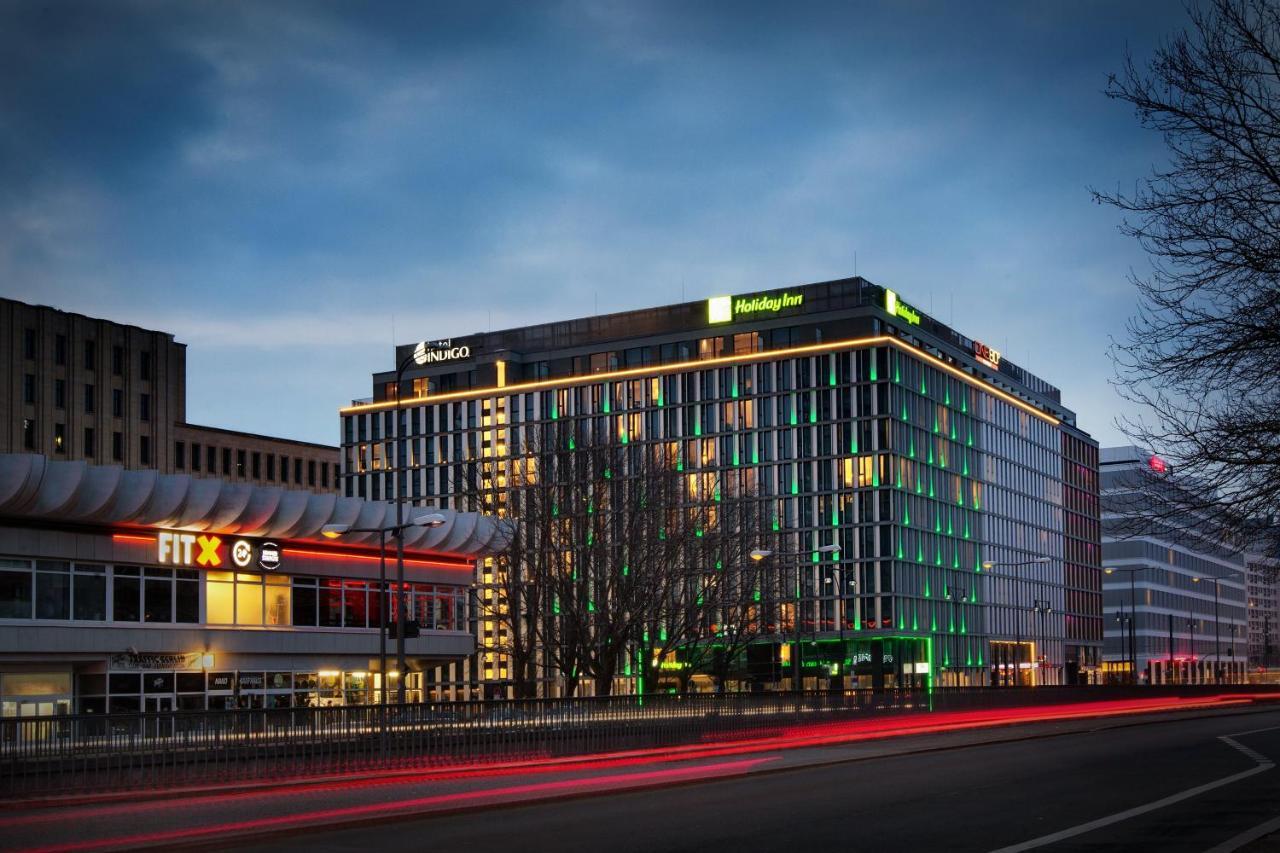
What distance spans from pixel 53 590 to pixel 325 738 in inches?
909

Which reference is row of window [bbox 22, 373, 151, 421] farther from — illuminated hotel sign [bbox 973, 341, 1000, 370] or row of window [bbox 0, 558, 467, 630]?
illuminated hotel sign [bbox 973, 341, 1000, 370]

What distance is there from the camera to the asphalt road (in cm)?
1697

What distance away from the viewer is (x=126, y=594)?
49.9 m

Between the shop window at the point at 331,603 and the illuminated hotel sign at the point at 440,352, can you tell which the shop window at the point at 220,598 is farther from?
the illuminated hotel sign at the point at 440,352

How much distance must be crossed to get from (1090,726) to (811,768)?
22845 millimetres

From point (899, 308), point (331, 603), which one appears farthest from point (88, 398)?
point (899, 308)

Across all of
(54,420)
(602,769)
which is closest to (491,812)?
(602,769)

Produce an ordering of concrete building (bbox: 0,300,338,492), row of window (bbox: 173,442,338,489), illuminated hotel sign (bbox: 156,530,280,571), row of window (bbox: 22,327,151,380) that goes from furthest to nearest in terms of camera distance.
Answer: row of window (bbox: 173,442,338,489) → row of window (bbox: 22,327,151,380) → concrete building (bbox: 0,300,338,492) → illuminated hotel sign (bbox: 156,530,280,571)

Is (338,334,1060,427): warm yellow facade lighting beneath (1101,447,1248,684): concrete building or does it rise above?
above

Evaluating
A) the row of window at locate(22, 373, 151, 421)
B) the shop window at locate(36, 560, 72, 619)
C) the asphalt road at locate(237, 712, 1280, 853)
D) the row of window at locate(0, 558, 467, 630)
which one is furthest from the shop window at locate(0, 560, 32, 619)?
the row of window at locate(22, 373, 151, 421)

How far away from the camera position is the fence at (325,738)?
24.3m

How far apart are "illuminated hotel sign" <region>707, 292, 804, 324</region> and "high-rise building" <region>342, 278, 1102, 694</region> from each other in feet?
0.49

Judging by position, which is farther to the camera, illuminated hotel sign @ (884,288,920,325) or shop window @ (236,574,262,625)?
illuminated hotel sign @ (884,288,920,325)

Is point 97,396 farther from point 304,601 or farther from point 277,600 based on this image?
point 277,600
